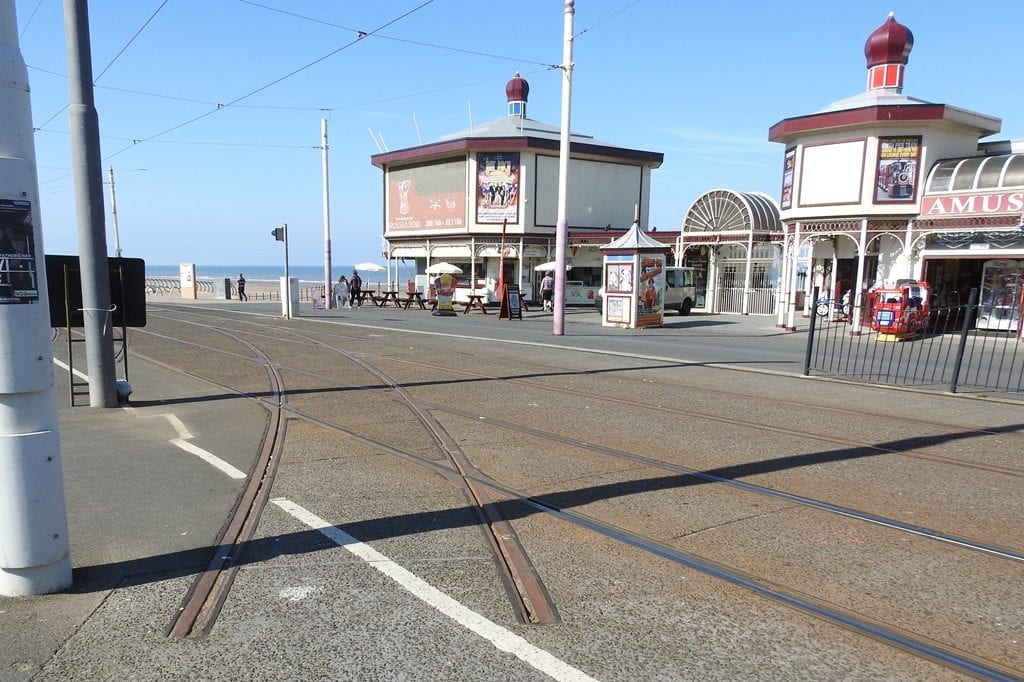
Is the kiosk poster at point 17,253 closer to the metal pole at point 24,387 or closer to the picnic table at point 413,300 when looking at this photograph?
the metal pole at point 24,387

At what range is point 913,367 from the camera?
46.4 ft

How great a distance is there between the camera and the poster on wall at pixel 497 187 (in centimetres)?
3641

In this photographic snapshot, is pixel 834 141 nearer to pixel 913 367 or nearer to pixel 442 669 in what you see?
pixel 913 367

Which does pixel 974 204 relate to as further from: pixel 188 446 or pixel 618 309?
pixel 188 446

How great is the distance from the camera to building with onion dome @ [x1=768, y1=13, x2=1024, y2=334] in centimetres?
2045

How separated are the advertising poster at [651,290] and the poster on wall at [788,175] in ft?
18.2

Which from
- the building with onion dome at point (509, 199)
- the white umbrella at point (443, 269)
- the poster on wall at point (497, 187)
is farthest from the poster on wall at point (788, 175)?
the white umbrella at point (443, 269)

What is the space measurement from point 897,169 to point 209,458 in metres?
22.8

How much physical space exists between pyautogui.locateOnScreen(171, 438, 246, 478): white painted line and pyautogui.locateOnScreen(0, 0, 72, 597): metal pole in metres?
2.35

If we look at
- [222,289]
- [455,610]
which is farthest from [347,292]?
[455,610]

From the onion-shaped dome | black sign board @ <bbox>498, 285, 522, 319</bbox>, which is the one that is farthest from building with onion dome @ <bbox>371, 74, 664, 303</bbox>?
the onion-shaped dome

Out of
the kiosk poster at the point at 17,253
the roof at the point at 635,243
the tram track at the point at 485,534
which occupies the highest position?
the roof at the point at 635,243

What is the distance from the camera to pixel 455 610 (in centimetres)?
368

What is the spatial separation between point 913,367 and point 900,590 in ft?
38.7
